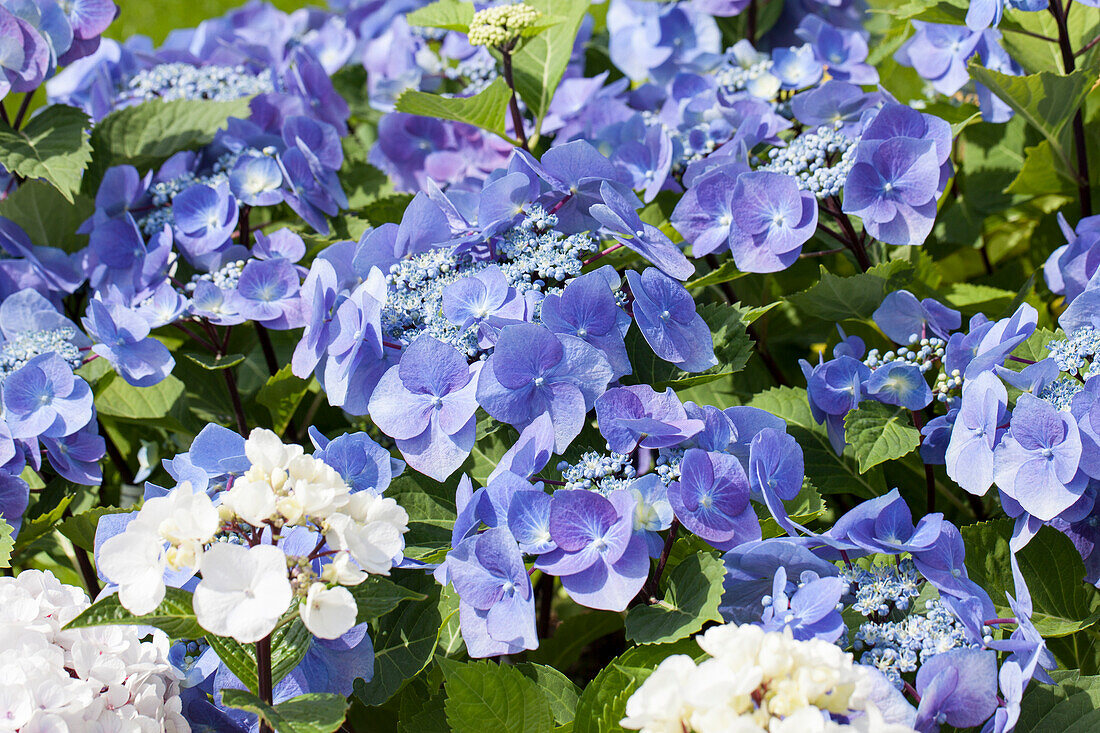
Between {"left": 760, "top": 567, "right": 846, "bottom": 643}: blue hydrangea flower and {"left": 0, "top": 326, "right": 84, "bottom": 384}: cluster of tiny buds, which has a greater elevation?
{"left": 760, "top": 567, "right": 846, "bottom": 643}: blue hydrangea flower

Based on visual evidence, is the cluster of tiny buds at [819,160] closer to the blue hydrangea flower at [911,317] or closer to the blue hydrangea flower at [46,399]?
the blue hydrangea flower at [911,317]

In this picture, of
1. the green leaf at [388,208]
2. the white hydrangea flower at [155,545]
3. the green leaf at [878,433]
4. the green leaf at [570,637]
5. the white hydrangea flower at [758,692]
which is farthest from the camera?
the green leaf at [388,208]

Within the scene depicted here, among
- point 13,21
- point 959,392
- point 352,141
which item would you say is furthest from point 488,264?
point 352,141

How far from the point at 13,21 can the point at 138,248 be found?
0.37m

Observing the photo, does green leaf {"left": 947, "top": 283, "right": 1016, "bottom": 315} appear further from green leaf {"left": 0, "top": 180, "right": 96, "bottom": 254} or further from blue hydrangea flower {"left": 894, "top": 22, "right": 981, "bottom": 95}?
green leaf {"left": 0, "top": 180, "right": 96, "bottom": 254}

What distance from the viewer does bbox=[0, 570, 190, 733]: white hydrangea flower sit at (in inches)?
35.5

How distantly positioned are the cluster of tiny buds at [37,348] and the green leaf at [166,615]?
549 millimetres

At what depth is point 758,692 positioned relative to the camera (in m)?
0.76

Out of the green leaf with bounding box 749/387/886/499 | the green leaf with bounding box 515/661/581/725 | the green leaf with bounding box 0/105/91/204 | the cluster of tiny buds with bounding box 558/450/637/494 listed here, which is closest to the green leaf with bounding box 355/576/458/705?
the green leaf with bounding box 515/661/581/725

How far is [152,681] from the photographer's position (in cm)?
102

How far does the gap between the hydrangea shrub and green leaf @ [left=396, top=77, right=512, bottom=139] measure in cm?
1

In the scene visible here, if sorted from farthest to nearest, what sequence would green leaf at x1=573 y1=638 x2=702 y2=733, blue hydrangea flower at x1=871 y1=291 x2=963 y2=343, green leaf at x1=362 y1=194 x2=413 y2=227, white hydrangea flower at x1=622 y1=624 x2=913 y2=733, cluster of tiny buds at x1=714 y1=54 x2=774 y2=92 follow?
1. cluster of tiny buds at x1=714 y1=54 x2=774 y2=92
2. green leaf at x1=362 y1=194 x2=413 y2=227
3. blue hydrangea flower at x1=871 y1=291 x2=963 y2=343
4. green leaf at x1=573 y1=638 x2=702 y2=733
5. white hydrangea flower at x1=622 y1=624 x2=913 y2=733

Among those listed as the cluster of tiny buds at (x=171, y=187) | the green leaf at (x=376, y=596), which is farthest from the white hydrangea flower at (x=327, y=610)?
the cluster of tiny buds at (x=171, y=187)

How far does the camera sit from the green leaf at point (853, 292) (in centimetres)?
134
